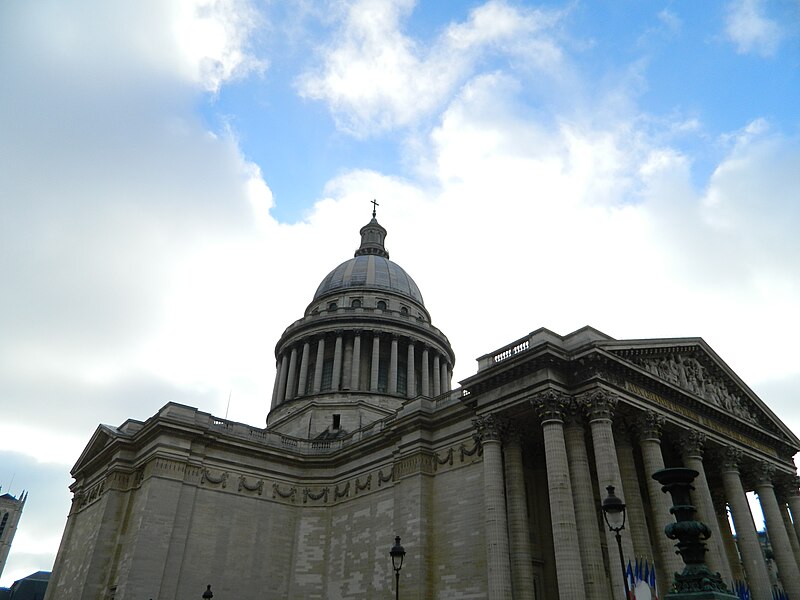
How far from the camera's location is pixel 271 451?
136 feet

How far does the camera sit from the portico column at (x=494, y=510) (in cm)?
2673

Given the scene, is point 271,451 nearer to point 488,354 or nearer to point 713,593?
point 488,354

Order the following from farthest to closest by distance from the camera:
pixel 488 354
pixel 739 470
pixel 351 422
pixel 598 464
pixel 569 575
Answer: pixel 351 422 → pixel 739 470 → pixel 488 354 → pixel 598 464 → pixel 569 575

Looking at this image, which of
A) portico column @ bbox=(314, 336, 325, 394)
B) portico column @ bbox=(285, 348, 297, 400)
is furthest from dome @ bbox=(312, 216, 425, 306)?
portico column @ bbox=(285, 348, 297, 400)

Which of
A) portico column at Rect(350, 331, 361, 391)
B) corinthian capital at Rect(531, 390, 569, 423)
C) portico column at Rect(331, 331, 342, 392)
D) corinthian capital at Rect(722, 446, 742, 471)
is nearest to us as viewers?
corinthian capital at Rect(531, 390, 569, 423)

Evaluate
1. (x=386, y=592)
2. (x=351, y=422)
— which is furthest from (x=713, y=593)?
(x=351, y=422)

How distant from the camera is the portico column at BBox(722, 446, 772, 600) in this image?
29.5m

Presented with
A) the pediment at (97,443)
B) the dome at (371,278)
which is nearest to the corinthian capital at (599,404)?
the pediment at (97,443)

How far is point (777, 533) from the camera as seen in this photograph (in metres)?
33.0

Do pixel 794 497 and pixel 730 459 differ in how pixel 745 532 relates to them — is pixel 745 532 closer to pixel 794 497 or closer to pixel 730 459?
pixel 730 459

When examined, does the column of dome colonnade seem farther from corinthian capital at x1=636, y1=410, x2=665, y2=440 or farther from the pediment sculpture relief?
corinthian capital at x1=636, y1=410, x2=665, y2=440

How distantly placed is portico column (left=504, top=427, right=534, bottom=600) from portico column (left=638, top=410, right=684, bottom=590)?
574 centimetres

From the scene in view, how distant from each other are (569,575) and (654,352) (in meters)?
12.6

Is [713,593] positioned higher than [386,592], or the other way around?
[386,592]
